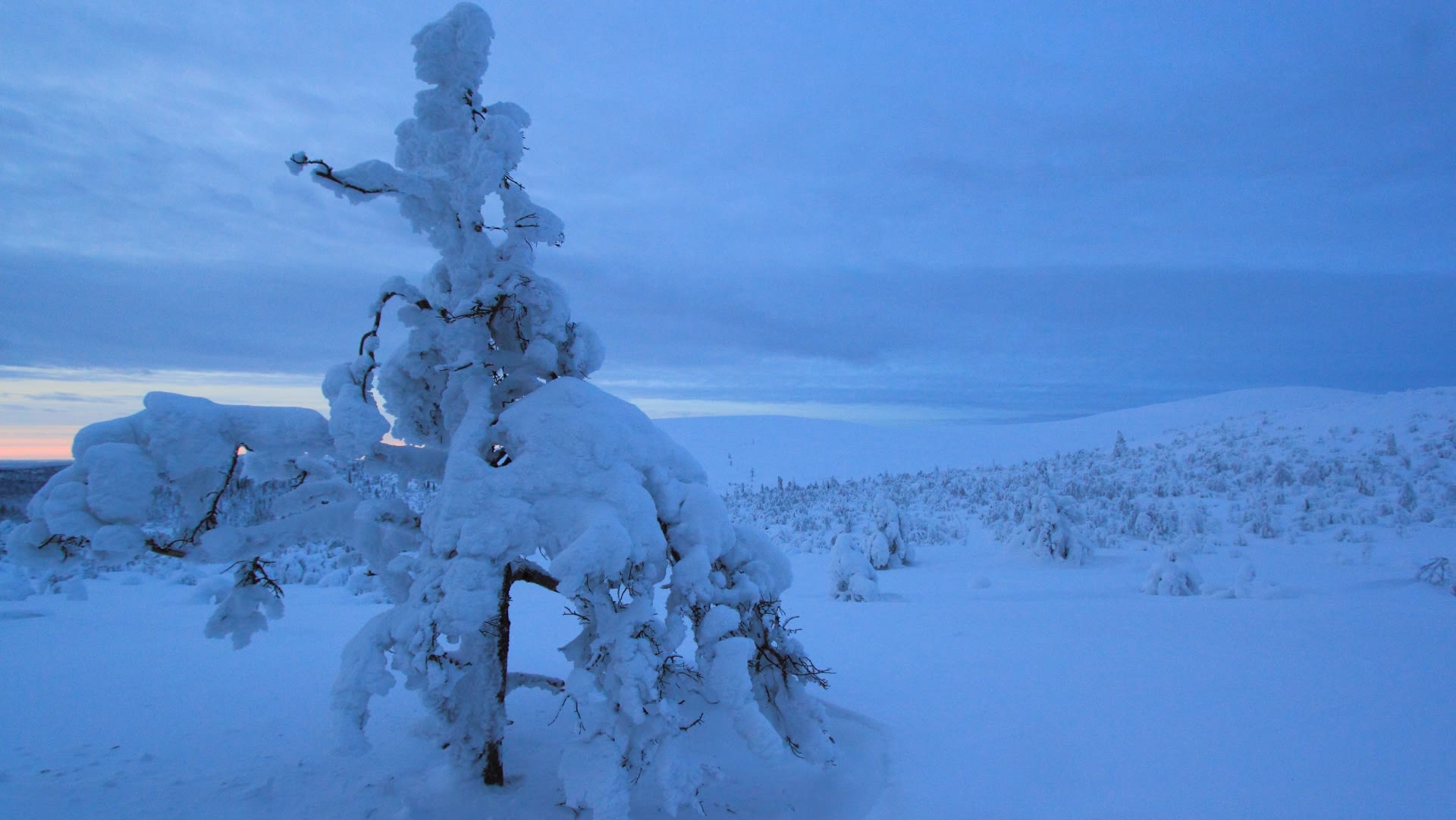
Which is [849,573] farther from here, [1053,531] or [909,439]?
[909,439]

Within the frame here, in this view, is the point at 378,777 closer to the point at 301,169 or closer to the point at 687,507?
the point at 687,507

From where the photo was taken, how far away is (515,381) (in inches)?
201

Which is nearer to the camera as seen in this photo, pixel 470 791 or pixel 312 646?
pixel 470 791

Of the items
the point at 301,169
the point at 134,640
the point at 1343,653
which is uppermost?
the point at 301,169

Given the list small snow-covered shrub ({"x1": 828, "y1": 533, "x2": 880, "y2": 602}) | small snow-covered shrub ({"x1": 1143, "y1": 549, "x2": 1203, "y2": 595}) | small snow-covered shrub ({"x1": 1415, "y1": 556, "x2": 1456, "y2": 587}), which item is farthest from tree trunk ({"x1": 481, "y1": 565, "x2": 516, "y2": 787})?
small snow-covered shrub ({"x1": 1415, "y1": 556, "x2": 1456, "y2": 587})

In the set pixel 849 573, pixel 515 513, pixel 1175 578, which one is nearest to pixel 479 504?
pixel 515 513

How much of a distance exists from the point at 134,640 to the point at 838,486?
2425cm

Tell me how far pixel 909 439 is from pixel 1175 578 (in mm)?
60943

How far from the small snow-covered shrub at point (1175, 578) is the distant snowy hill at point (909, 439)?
26.1 metres

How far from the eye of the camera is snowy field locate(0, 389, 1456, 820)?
178 inches

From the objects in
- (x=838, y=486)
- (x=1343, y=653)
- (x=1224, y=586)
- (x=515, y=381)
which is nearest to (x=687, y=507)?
(x=515, y=381)

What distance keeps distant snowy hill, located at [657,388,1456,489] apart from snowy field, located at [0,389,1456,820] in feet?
86.3

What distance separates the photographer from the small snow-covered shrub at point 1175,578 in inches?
401

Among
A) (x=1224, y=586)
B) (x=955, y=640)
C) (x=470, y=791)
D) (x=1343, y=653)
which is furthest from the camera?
(x=1224, y=586)
